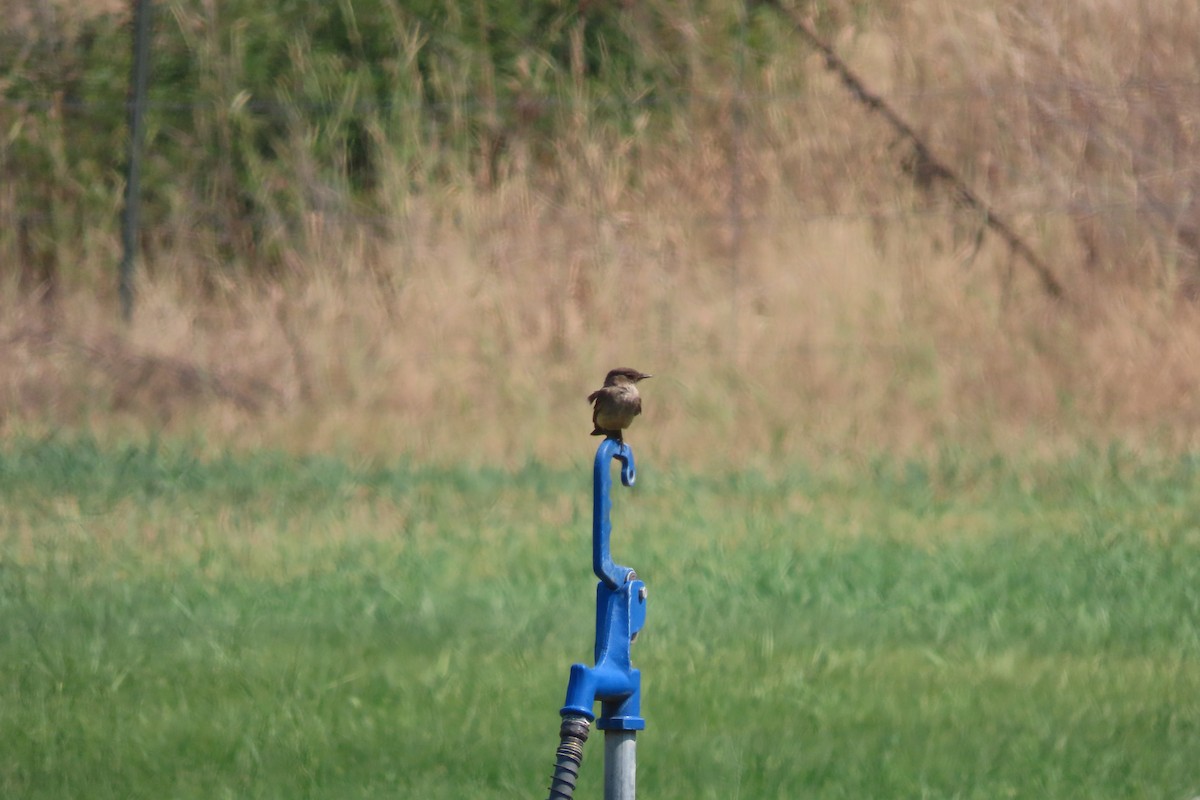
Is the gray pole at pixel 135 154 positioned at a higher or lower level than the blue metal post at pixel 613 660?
higher

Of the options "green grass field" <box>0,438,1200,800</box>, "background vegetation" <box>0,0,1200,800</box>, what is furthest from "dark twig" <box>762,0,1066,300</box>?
"green grass field" <box>0,438,1200,800</box>

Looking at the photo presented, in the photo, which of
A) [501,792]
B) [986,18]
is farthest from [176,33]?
[501,792]

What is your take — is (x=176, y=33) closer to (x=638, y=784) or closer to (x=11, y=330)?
(x=11, y=330)

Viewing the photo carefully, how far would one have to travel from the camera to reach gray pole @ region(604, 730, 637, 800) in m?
3.30

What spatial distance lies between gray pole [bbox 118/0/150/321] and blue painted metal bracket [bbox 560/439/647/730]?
873cm

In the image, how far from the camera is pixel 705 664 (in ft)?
19.2

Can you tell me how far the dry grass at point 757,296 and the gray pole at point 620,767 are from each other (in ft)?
21.2

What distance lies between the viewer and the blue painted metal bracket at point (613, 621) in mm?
3301

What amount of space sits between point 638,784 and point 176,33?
9.02 metres

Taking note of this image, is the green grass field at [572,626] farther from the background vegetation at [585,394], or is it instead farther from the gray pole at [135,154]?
the gray pole at [135,154]

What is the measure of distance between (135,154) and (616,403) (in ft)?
30.4

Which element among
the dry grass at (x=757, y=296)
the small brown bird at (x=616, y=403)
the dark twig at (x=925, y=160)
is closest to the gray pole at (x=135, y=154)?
the dry grass at (x=757, y=296)

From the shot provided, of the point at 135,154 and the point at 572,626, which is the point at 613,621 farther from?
the point at 135,154

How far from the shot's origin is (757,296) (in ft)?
38.0
